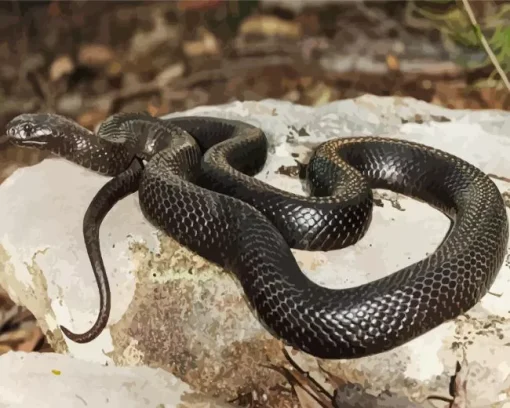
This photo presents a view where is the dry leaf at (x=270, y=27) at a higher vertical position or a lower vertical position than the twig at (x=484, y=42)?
lower

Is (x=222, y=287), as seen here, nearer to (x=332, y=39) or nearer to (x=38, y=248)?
(x=38, y=248)

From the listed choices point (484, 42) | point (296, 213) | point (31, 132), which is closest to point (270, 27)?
point (484, 42)

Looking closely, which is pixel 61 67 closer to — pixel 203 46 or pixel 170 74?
pixel 170 74

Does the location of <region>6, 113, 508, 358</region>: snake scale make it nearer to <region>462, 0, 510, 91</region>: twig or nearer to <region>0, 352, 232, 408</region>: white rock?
<region>0, 352, 232, 408</region>: white rock

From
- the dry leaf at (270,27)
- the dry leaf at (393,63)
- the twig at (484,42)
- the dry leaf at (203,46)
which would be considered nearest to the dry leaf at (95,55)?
the dry leaf at (203,46)

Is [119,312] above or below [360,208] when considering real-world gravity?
below

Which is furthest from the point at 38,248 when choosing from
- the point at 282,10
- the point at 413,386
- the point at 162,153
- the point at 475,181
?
the point at 282,10

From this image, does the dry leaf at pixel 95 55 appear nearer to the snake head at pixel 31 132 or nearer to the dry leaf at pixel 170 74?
the dry leaf at pixel 170 74
